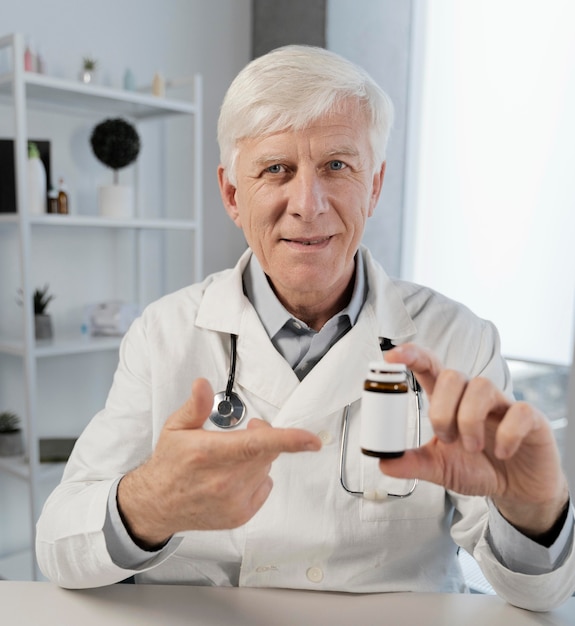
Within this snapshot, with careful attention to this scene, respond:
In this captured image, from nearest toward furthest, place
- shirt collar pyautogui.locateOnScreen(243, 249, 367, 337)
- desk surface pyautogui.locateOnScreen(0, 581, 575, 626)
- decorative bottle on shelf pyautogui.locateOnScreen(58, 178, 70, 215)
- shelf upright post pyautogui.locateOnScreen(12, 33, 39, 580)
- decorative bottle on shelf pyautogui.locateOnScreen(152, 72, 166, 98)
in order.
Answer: desk surface pyautogui.locateOnScreen(0, 581, 575, 626), shirt collar pyautogui.locateOnScreen(243, 249, 367, 337), shelf upright post pyautogui.locateOnScreen(12, 33, 39, 580), decorative bottle on shelf pyautogui.locateOnScreen(58, 178, 70, 215), decorative bottle on shelf pyautogui.locateOnScreen(152, 72, 166, 98)

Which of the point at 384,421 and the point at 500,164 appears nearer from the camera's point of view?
the point at 384,421

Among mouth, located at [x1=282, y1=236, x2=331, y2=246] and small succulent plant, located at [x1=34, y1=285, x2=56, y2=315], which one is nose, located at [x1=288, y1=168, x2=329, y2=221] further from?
small succulent plant, located at [x1=34, y1=285, x2=56, y2=315]

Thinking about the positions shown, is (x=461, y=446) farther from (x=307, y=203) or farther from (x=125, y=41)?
(x=125, y=41)

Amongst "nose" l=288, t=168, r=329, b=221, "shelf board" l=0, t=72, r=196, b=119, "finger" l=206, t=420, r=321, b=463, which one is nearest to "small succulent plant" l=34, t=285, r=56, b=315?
"shelf board" l=0, t=72, r=196, b=119

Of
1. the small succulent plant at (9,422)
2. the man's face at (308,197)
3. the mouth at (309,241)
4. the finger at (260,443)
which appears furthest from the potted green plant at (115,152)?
the finger at (260,443)

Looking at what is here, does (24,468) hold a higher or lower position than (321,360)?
lower

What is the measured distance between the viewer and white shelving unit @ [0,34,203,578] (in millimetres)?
1946

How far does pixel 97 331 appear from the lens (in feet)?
7.76

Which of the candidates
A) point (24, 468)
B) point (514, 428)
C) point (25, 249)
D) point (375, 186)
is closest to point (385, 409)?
point (514, 428)

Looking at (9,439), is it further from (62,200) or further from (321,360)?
(321,360)

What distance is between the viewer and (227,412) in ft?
3.57

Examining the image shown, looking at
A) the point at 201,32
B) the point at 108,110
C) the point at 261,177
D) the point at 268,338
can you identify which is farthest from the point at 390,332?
the point at 201,32

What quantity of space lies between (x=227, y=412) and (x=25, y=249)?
1172mm

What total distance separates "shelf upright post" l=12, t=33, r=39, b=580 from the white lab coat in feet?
2.99
